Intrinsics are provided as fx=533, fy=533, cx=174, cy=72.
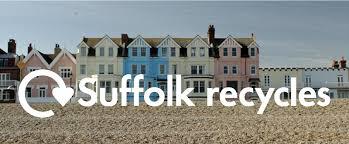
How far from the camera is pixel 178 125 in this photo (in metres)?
27.1

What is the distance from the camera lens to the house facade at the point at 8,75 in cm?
5750

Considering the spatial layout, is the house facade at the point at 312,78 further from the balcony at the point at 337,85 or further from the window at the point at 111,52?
the window at the point at 111,52

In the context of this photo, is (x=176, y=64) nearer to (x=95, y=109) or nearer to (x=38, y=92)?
(x=38, y=92)

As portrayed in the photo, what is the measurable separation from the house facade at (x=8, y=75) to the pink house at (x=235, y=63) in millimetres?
21920

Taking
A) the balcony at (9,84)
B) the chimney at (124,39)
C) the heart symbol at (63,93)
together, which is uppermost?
the chimney at (124,39)

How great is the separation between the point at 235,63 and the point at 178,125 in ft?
98.4

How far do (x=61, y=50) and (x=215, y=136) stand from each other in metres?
37.4

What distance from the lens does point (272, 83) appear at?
62.0m

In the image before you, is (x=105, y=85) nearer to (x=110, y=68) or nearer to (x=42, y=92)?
(x=110, y=68)

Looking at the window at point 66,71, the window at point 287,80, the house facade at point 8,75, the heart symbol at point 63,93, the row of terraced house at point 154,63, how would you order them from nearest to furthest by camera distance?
the heart symbol at point 63,93 < the row of terraced house at point 154,63 < the window at point 66,71 < the house facade at point 8,75 < the window at point 287,80

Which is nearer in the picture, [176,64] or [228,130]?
[228,130]

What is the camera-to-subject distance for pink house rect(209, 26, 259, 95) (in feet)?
184

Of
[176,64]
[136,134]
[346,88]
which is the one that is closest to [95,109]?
[136,134]

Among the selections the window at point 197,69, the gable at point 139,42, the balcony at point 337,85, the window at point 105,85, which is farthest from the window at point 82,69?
the balcony at point 337,85
